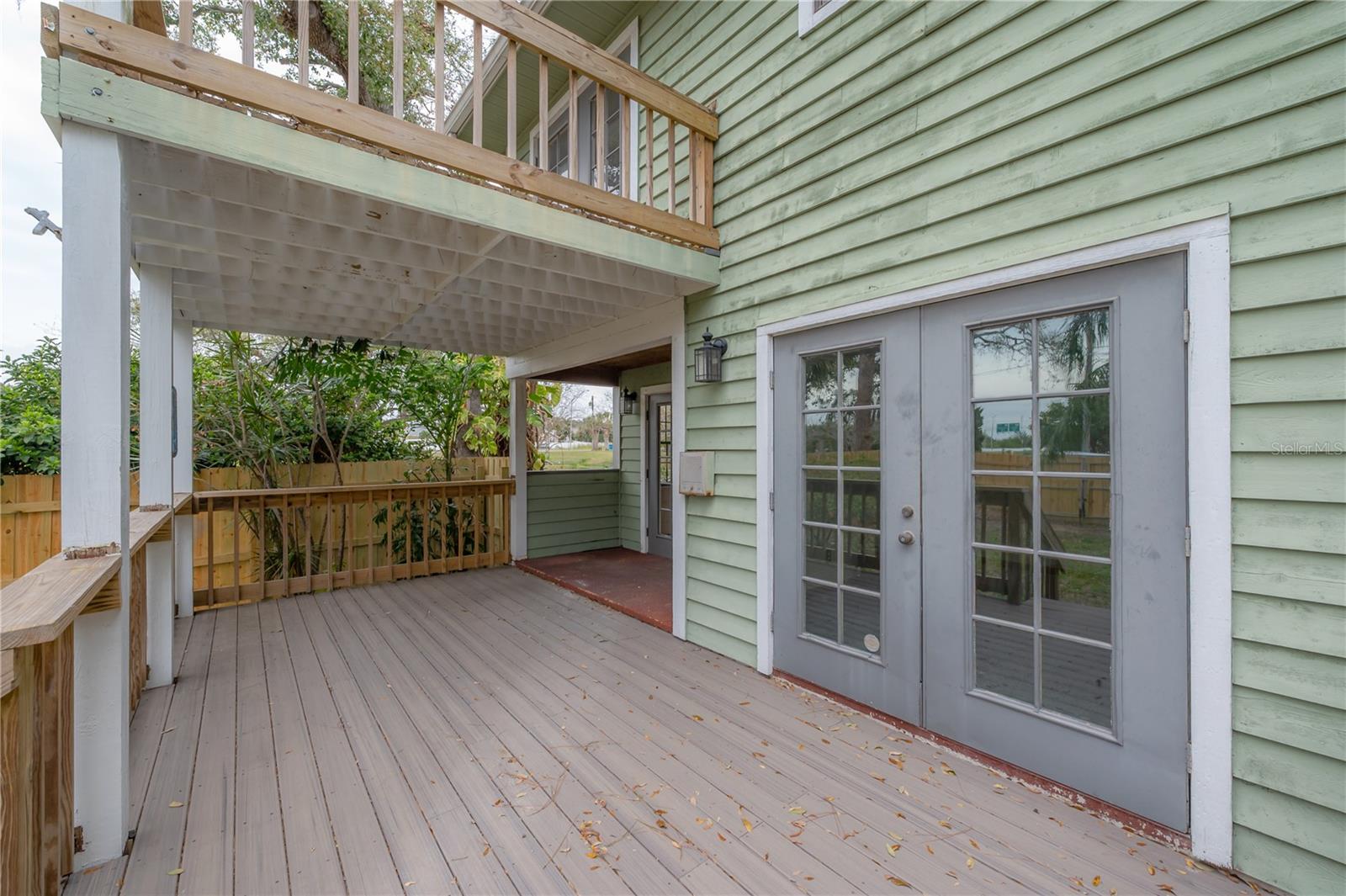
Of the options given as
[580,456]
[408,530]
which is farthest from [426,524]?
[580,456]

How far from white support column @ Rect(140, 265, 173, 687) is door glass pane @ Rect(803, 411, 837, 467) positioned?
3655 mm

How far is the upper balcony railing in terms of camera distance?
1.83 metres

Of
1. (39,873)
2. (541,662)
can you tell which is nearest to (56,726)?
(39,873)

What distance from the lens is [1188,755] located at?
181 centimetres

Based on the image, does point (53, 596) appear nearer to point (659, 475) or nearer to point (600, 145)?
point (600, 145)

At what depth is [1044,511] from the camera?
2.15 metres

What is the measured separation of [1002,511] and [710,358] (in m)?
1.90

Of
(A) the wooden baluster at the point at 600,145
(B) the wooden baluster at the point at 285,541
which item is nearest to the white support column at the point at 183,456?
(B) the wooden baluster at the point at 285,541

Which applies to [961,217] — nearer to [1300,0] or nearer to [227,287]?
[1300,0]

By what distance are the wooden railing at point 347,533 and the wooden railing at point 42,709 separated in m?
3.03

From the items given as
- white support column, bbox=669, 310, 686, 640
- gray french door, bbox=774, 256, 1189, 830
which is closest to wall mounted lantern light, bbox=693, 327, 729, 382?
white support column, bbox=669, 310, 686, 640

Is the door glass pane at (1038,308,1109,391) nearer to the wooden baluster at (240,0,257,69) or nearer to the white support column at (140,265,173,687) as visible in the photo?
the wooden baluster at (240,0,257,69)

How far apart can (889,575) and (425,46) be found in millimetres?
10147

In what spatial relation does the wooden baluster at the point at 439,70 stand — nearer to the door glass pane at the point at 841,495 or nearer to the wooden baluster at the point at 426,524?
the door glass pane at the point at 841,495
